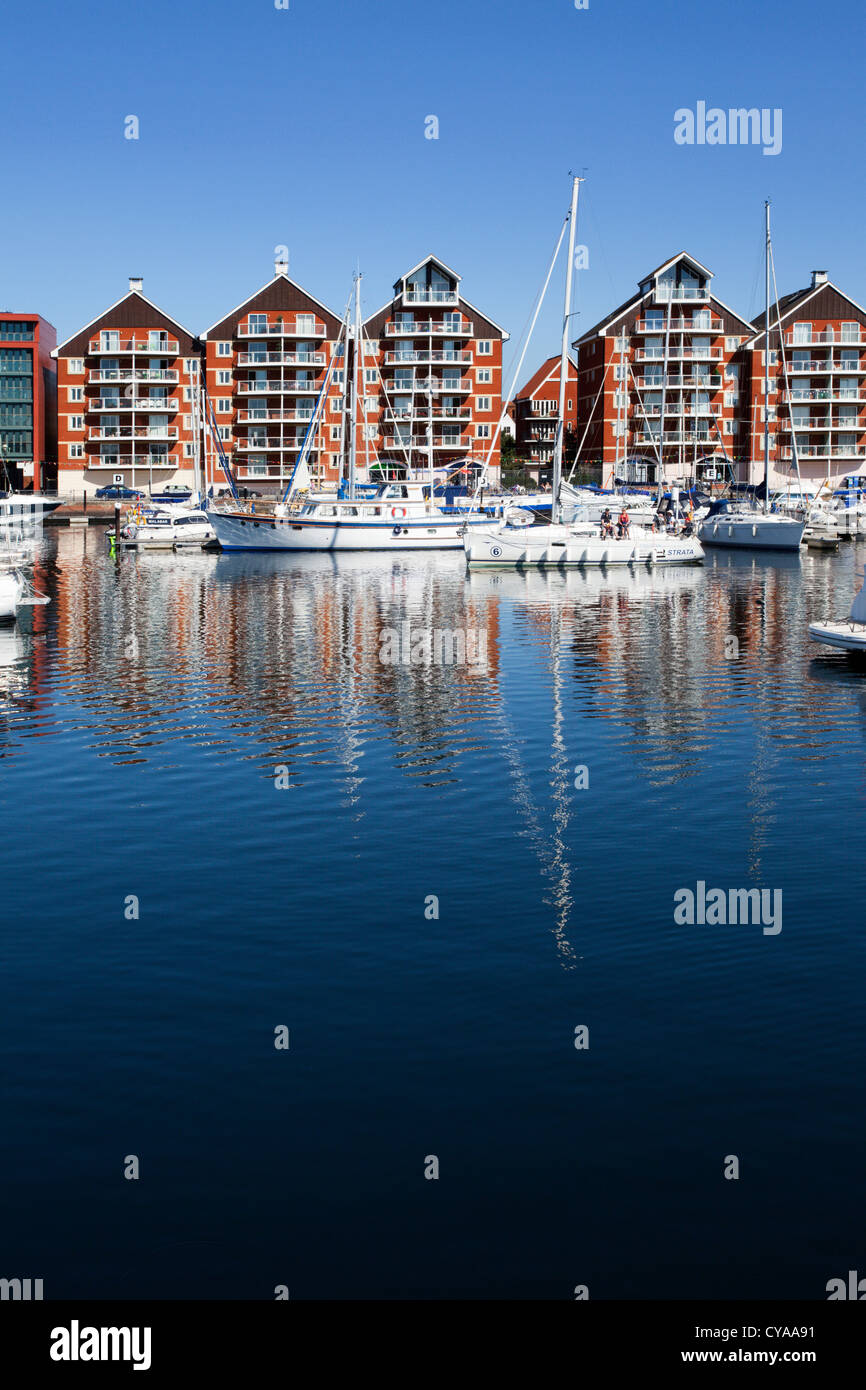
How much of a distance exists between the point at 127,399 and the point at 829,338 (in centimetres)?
6634

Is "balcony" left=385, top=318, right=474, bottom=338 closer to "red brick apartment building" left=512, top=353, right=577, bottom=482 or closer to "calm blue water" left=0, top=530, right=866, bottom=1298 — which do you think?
"red brick apartment building" left=512, top=353, right=577, bottom=482

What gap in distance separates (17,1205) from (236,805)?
41.7ft

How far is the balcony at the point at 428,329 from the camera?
136 metres

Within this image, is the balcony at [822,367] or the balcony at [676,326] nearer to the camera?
the balcony at [822,367]

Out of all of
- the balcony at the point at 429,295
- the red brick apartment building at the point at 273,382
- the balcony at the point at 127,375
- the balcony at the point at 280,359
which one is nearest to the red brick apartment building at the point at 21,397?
the balcony at the point at 127,375

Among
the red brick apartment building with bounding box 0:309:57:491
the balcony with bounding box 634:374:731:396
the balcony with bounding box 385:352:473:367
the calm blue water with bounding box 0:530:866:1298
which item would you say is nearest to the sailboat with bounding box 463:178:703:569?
the calm blue water with bounding box 0:530:866:1298

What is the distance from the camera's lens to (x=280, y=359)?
135 m

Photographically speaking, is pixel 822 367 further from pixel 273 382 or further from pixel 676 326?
pixel 273 382

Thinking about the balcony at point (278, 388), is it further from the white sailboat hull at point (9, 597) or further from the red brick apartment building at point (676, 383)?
the white sailboat hull at point (9, 597)

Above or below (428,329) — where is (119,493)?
below

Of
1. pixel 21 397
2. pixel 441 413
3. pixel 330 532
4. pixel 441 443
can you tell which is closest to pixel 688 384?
pixel 441 413

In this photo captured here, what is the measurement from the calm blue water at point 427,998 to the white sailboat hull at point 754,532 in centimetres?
5965
